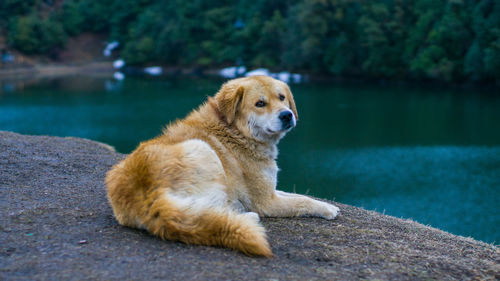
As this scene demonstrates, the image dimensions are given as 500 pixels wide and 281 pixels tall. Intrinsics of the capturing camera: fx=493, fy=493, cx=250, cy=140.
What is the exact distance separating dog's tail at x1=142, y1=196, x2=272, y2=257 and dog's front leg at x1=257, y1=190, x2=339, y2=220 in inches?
58.0

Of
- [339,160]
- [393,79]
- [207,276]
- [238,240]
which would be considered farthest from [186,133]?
[393,79]

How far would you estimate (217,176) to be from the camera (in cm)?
554

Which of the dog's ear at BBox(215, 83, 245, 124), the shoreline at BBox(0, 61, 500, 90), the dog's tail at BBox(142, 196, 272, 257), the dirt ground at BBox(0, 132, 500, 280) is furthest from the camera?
the shoreline at BBox(0, 61, 500, 90)

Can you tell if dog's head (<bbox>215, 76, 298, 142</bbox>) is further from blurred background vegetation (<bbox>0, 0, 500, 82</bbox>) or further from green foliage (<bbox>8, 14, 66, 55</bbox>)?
green foliage (<bbox>8, 14, 66, 55</bbox>)

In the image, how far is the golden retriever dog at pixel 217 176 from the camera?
491 centimetres

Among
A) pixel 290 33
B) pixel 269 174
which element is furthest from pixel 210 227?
pixel 290 33

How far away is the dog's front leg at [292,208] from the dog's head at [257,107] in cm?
83

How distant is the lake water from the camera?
54.3 ft

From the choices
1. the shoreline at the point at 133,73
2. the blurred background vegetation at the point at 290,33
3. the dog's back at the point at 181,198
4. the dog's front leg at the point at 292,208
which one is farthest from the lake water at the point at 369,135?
the dog's back at the point at 181,198

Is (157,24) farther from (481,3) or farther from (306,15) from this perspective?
(481,3)

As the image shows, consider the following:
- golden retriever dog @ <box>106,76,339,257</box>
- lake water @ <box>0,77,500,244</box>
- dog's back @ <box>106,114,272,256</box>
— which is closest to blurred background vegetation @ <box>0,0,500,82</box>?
lake water @ <box>0,77,500,244</box>

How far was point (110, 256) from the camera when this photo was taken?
4.70 metres

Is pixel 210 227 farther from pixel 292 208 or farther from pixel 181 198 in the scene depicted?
pixel 292 208

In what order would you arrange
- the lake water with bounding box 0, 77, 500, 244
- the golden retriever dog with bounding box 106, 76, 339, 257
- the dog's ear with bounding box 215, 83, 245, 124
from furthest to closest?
the lake water with bounding box 0, 77, 500, 244
the dog's ear with bounding box 215, 83, 245, 124
the golden retriever dog with bounding box 106, 76, 339, 257
